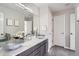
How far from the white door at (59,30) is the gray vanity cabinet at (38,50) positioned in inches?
9.8

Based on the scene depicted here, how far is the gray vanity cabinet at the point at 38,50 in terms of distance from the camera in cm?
148

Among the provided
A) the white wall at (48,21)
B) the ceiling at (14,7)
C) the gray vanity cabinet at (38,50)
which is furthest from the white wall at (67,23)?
the ceiling at (14,7)

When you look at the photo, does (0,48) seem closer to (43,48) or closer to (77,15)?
(43,48)

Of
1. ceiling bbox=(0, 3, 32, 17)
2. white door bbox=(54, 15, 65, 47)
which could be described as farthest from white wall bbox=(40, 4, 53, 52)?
ceiling bbox=(0, 3, 32, 17)

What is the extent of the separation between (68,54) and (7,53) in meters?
1.14

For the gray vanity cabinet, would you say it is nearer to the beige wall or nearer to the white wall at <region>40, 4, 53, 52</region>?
the white wall at <region>40, 4, 53, 52</region>

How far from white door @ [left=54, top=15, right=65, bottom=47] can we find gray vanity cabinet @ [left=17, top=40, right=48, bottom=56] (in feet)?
0.81

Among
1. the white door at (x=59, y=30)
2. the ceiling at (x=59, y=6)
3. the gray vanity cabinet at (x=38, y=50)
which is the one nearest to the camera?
the gray vanity cabinet at (x=38, y=50)

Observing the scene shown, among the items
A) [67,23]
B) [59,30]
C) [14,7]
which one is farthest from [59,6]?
[14,7]

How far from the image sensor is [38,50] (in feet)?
5.42

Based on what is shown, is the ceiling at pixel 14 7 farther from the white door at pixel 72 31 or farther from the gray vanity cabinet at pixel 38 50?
the white door at pixel 72 31

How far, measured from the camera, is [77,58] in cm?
153

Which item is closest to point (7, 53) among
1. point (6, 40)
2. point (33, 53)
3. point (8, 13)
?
point (6, 40)

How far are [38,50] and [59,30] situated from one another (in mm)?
626
